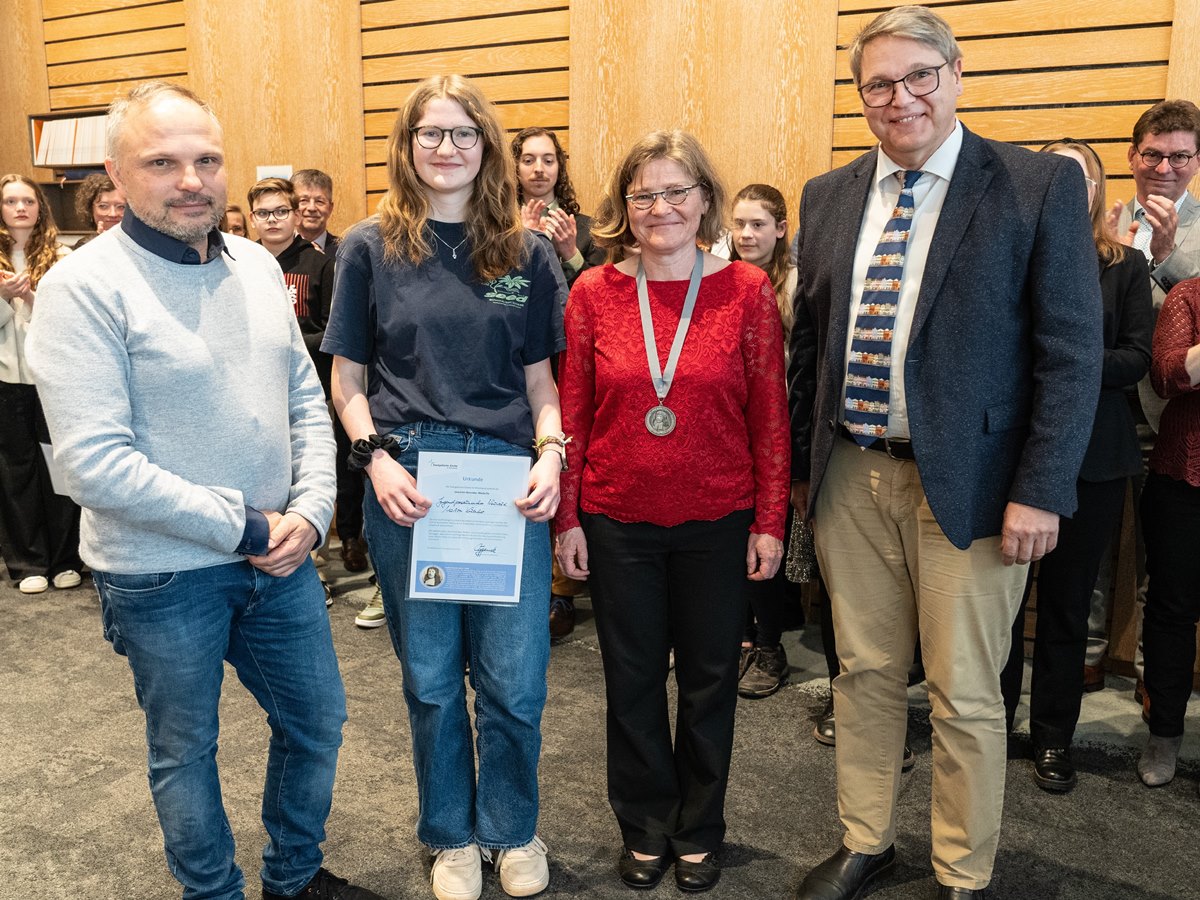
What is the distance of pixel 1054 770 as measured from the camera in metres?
2.65

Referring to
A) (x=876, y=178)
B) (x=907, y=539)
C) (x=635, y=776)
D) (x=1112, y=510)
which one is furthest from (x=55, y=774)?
(x=1112, y=510)

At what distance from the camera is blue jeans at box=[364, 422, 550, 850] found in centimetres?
204

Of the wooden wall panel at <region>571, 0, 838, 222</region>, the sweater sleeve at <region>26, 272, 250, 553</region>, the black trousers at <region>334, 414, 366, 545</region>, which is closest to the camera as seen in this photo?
the sweater sleeve at <region>26, 272, 250, 553</region>

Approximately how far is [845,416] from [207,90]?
5.04m

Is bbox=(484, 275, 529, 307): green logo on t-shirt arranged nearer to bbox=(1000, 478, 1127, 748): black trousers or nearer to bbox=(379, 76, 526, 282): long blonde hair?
bbox=(379, 76, 526, 282): long blonde hair

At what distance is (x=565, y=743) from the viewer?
9.48 ft

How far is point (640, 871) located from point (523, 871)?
9.9 inches

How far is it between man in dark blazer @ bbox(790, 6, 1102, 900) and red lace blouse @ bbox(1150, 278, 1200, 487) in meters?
0.89

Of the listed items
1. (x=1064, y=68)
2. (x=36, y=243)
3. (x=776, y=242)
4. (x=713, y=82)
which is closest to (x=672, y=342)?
(x=776, y=242)

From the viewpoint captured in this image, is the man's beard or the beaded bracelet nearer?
the man's beard

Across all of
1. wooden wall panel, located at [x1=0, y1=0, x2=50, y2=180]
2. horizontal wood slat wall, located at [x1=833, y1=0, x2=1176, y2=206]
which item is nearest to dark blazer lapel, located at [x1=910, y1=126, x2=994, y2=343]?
horizontal wood slat wall, located at [x1=833, y1=0, x2=1176, y2=206]

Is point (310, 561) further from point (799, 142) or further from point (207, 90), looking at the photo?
point (207, 90)

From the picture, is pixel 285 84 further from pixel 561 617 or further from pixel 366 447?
pixel 366 447

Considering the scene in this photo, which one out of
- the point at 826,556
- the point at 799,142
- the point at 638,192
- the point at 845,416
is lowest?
the point at 826,556
